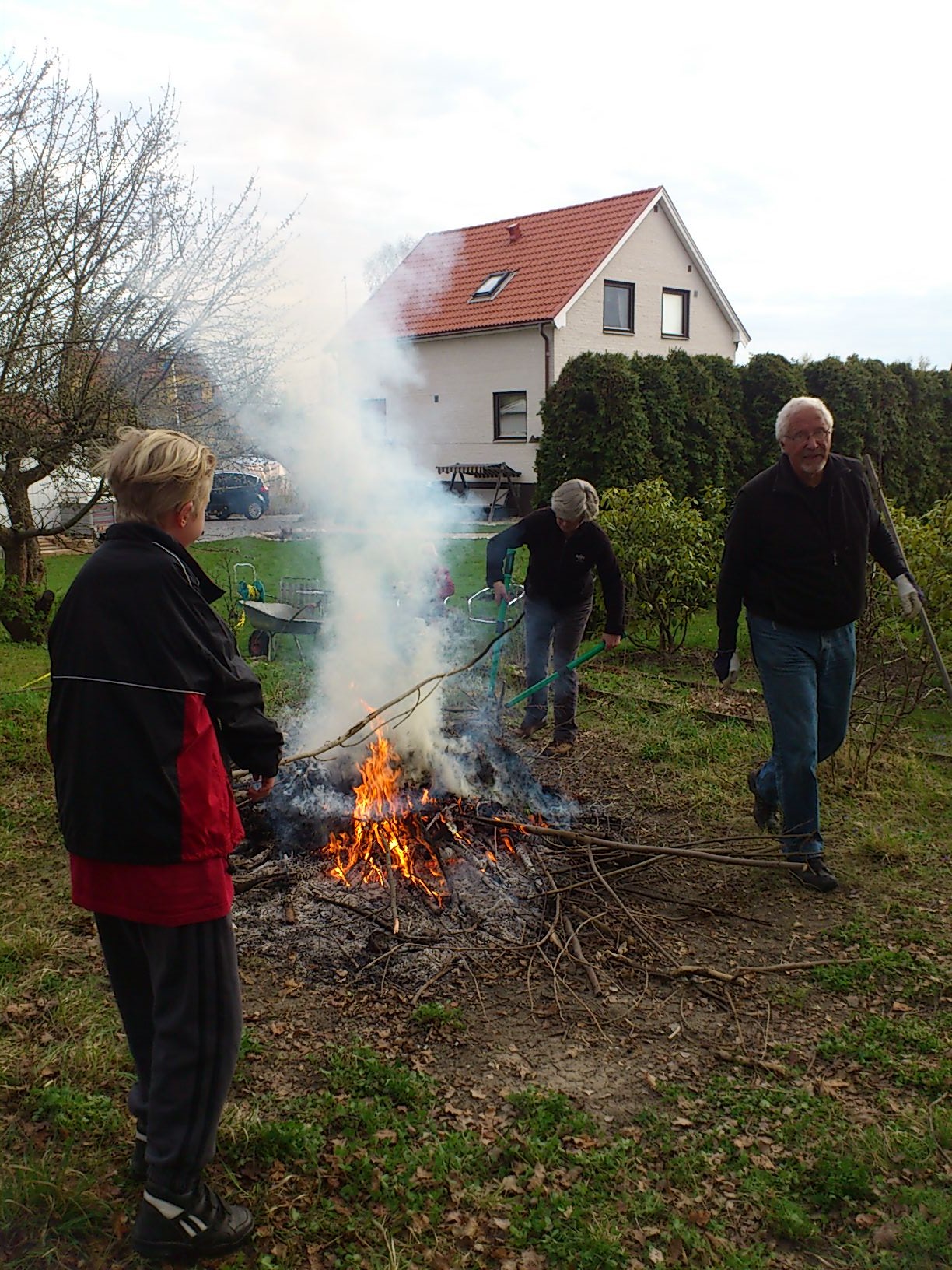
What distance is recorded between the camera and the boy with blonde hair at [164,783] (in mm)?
2166

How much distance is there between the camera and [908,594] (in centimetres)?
487

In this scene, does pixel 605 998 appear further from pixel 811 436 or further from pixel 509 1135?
pixel 811 436

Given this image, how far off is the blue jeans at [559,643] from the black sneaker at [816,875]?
8.00 ft

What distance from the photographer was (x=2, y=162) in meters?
7.44

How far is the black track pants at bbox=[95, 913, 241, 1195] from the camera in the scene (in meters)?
2.28

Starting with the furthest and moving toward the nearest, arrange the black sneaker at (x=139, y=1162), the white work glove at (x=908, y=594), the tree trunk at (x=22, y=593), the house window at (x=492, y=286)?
the house window at (x=492, y=286), the tree trunk at (x=22, y=593), the white work glove at (x=908, y=594), the black sneaker at (x=139, y=1162)

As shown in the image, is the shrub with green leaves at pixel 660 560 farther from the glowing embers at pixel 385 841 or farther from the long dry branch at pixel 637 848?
the glowing embers at pixel 385 841

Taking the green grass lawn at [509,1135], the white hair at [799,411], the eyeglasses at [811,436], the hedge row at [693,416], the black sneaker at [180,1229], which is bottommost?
the green grass lawn at [509,1135]

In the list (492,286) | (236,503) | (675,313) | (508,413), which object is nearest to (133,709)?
(236,503)

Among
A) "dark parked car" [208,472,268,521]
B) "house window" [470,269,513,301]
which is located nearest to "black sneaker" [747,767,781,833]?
"dark parked car" [208,472,268,521]

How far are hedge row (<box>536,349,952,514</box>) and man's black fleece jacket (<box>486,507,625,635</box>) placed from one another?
17.4 ft

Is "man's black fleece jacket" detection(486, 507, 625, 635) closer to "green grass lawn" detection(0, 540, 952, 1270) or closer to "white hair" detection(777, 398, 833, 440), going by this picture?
"white hair" detection(777, 398, 833, 440)

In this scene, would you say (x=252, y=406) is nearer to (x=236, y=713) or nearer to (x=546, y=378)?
(x=236, y=713)

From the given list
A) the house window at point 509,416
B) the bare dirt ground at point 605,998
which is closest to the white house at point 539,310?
the house window at point 509,416
